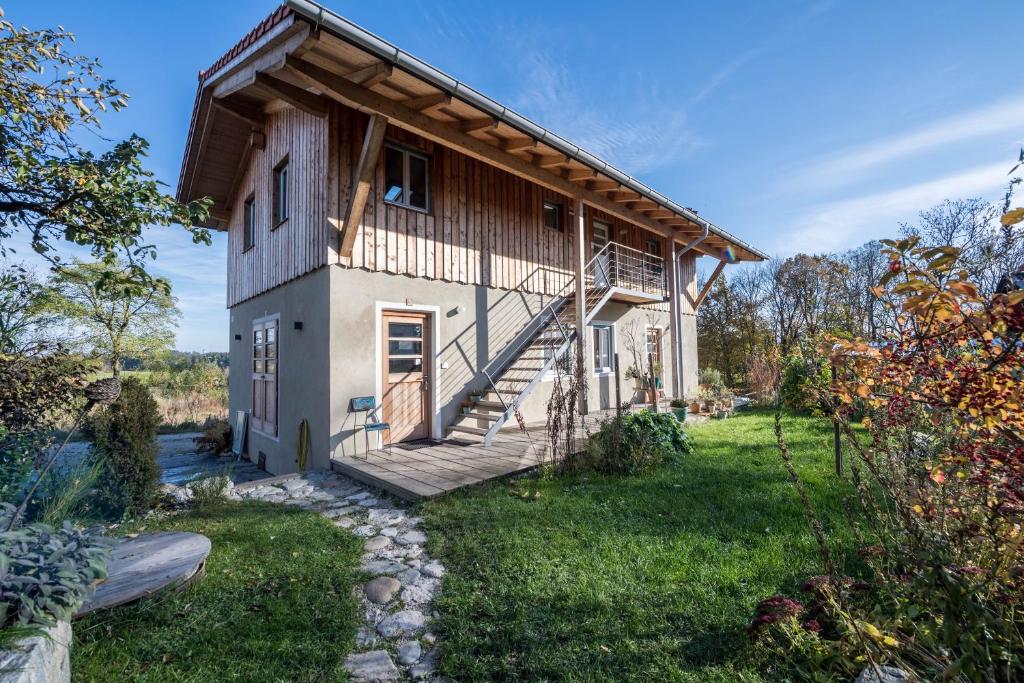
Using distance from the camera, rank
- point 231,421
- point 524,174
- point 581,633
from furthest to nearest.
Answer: point 231,421 < point 524,174 < point 581,633

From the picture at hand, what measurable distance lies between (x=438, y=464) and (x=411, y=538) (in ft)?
6.91

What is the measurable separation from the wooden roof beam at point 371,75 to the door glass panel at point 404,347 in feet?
12.1

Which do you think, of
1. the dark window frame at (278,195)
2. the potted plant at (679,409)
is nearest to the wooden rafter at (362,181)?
the dark window frame at (278,195)

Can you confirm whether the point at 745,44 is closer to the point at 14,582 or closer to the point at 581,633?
the point at 581,633

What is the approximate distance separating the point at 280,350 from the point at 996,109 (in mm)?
9413

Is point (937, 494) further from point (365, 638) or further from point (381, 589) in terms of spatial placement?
point (381, 589)

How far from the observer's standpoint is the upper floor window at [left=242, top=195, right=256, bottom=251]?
9.87 metres

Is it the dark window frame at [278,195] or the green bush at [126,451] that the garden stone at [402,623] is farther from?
the dark window frame at [278,195]

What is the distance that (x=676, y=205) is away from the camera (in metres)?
10.1

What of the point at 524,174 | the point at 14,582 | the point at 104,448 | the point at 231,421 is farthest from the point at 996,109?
the point at 231,421

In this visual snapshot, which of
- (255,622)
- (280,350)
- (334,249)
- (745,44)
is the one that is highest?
(745,44)

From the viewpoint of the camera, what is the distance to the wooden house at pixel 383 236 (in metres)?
6.00

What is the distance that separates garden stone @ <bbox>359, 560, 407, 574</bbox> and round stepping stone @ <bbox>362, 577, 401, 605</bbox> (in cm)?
15

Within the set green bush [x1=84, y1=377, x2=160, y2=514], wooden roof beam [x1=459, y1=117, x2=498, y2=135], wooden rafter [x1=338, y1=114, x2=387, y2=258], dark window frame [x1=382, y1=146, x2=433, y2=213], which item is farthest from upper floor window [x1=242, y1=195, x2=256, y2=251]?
green bush [x1=84, y1=377, x2=160, y2=514]
